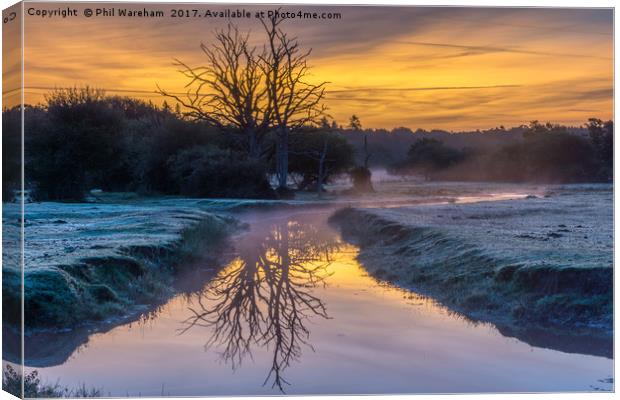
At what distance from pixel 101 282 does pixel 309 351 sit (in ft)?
17.7

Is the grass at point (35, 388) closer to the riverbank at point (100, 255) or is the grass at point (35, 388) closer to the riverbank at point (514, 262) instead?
the riverbank at point (100, 255)

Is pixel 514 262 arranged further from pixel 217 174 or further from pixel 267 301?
pixel 217 174

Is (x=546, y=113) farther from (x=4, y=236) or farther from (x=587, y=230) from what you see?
(x=4, y=236)

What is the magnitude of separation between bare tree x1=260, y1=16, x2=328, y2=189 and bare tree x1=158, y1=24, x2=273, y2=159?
201mm

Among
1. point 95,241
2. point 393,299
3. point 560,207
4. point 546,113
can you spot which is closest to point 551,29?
point 546,113

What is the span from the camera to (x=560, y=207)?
32.5 metres

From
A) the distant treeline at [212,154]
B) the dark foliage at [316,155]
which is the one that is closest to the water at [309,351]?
the distant treeline at [212,154]

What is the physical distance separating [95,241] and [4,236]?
31.7 ft

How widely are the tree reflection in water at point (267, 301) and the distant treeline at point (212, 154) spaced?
2.65m

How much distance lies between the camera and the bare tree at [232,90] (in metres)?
15.5

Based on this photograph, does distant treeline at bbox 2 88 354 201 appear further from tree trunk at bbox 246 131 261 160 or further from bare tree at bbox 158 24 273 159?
bare tree at bbox 158 24 273 159

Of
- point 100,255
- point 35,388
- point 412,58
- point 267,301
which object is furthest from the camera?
point 100,255

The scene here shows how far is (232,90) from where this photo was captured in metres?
19.5

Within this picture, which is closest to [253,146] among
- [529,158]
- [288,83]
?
Result: [288,83]
